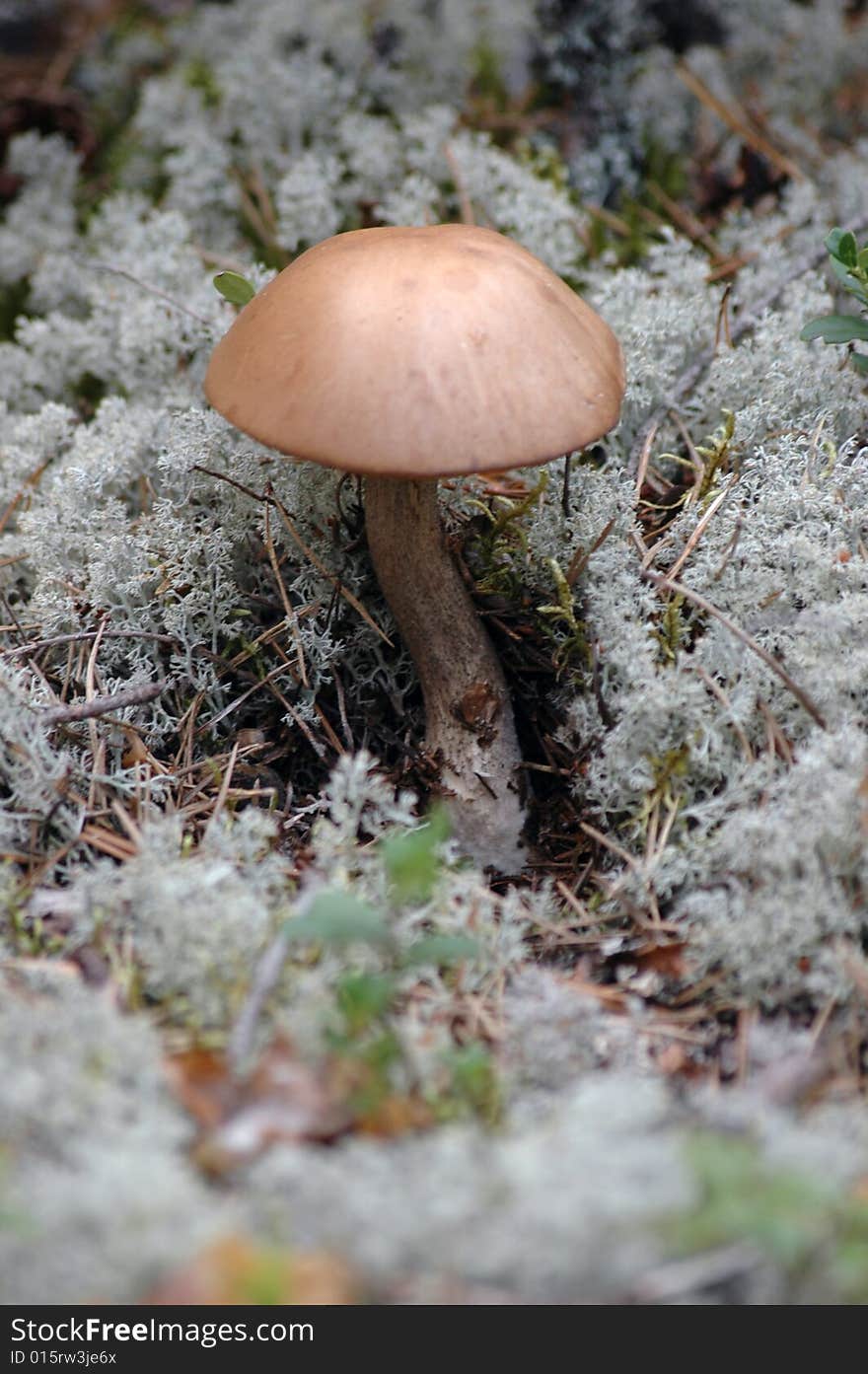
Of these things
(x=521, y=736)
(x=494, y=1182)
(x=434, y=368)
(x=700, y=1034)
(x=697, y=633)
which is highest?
(x=434, y=368)

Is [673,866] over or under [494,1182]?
under

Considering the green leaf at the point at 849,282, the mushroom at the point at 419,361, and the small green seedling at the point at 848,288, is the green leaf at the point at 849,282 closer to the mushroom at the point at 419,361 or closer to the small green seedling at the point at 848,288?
the small green seedling at the point at 848,288

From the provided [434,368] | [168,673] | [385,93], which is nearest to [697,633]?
[434,368]

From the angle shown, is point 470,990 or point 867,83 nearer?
point 470,990

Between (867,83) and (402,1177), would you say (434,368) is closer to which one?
(402,1177)

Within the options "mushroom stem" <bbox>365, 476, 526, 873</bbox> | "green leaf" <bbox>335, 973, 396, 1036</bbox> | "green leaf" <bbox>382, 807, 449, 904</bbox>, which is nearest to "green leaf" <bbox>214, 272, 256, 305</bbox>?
"mushroom stem" <bbox>365, 476, 526, 873</bbox>

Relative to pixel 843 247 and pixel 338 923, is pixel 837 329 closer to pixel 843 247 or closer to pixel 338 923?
pixel 843 247

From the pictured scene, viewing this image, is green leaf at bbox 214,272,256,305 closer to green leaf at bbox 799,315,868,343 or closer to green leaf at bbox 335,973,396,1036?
green leaf at bbox 799,315,868,343
